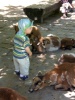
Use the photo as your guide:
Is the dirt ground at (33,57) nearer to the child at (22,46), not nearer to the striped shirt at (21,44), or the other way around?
the child at (22,46)

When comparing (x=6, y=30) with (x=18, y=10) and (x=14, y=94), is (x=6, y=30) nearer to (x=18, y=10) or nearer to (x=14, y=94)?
(x=18, y=10)

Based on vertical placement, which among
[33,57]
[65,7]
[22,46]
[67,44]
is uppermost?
[22,46]

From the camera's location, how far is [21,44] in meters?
5.45

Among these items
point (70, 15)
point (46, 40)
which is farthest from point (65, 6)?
point (46, 40)

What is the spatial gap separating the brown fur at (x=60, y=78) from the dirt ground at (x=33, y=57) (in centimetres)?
12

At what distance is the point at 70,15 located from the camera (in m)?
12.3

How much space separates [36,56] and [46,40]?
55 cm

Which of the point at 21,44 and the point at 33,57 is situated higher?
the point at 21,44

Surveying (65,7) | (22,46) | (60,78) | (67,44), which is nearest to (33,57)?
(67,44)

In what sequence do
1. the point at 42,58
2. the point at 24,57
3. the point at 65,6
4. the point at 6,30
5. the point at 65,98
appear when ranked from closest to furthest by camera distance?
1. the point at 65,98
2. the point at 24,57
3. the point at 42,58
4. the point at 6,30
5. the point at 65,6

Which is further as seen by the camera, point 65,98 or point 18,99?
point 65,98

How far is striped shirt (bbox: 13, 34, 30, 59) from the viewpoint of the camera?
17.8 ft

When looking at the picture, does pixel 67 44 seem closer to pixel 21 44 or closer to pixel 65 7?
pixel 21 44

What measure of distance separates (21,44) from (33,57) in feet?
5.36
